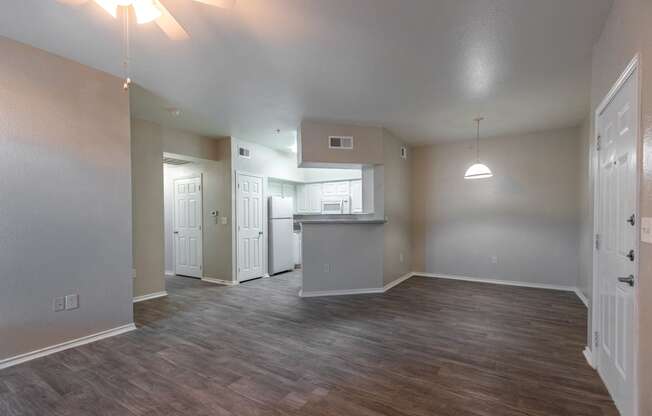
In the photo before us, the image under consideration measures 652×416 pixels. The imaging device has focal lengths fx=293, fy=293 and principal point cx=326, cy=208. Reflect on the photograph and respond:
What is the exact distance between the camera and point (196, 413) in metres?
1.83

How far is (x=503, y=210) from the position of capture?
5203 mm

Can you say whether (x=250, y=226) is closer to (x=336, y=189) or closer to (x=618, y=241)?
(x=336, y=189)

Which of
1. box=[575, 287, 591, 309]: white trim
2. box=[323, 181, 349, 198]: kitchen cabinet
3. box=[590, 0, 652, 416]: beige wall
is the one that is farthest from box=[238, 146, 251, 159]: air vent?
box=[575, 287, 591, 309]: white trim

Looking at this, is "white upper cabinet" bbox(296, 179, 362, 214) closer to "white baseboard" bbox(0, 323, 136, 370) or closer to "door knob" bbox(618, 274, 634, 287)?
"white baseboard" bbox(0, 323, 136, 370)

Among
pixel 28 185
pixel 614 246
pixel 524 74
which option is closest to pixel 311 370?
pixel 614 246

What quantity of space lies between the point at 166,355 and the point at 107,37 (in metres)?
2.68

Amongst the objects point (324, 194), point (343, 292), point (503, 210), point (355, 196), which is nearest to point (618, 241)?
point (343, 292)

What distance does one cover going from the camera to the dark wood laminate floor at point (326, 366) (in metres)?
1.91

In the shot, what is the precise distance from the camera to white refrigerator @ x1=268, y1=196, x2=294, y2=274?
604 centimetres

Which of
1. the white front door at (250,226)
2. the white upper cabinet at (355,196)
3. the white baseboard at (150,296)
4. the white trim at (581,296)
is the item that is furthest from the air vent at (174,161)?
the white trim at (581,296)

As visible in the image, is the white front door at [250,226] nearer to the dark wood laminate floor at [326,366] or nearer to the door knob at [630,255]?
the dark wood laminate floor at [326,366]

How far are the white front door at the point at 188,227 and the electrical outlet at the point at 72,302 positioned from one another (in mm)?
2922

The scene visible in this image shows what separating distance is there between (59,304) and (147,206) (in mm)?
1964

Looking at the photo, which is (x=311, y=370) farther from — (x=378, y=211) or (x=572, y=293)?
(x=572, y=293)
